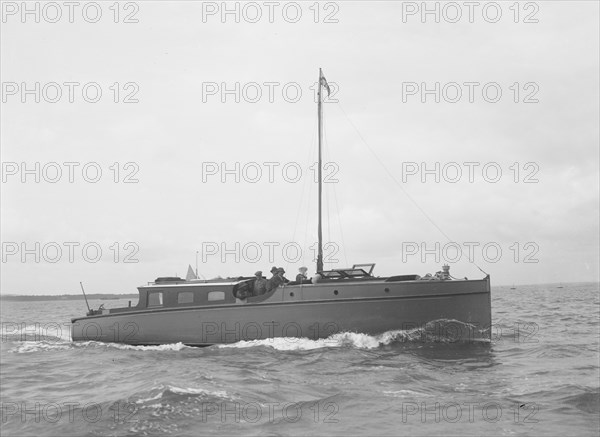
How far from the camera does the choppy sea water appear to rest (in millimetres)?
11125

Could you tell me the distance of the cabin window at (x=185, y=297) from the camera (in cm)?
2286

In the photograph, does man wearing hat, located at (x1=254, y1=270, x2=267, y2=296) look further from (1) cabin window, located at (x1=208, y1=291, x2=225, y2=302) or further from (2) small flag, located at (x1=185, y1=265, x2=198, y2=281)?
(2) small flag, located at (x1=185, y1=265, x2=198, y2=281)

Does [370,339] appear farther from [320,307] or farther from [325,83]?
[325,83]

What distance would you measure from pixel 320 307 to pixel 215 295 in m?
4.30

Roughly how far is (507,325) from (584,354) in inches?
481

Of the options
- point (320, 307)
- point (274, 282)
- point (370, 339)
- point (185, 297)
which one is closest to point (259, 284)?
point (274, 282)

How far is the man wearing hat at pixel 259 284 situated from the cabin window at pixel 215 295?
4.35 ft

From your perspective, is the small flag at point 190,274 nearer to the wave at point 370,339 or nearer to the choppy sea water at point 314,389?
the choppy sea water at point 314,389

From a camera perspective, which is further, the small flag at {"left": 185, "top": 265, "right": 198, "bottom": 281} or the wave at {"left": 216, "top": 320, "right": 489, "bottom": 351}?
the small flag at {"left": 185, "top": 265, "right": 198, "bottom": 281}

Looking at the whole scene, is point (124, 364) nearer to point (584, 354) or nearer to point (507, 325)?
point (584, 354)

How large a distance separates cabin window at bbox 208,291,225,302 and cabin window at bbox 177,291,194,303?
30.3 inches

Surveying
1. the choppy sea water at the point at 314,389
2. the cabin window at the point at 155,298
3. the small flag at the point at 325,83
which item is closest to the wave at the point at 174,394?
the choppy sea water at the point at 314,389

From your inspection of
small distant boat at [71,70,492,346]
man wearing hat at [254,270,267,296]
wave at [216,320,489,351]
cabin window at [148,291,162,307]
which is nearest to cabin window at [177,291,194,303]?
small distant boat at [71,70,492,346]

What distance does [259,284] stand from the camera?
22.0m
